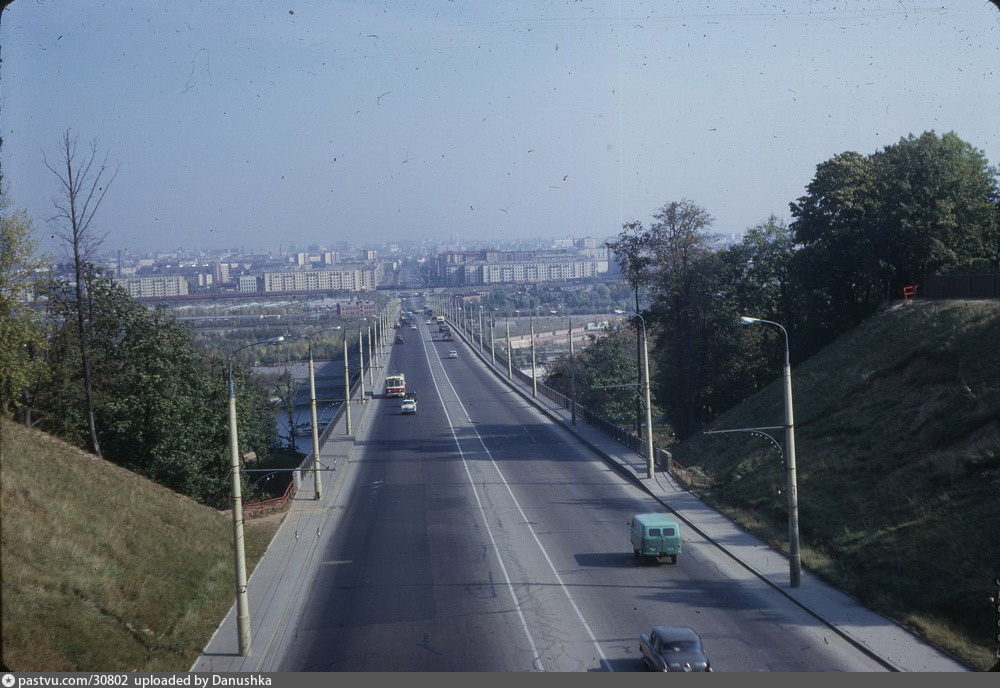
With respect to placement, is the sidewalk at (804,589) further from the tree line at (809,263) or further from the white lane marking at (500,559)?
the tree line at (809,263)

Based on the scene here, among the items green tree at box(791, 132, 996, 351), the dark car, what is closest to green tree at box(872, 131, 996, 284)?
green tree at box(791, 132, 996, 351)

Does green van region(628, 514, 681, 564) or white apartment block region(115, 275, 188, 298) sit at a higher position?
white apartment block region(115, 275, 188, 298)

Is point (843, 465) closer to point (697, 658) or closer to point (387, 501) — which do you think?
point (387, 501)

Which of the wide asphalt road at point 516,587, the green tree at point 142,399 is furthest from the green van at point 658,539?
the green tree at point 142,399

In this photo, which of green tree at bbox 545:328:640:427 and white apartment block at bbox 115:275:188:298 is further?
white apartment block at bbox 115:275:188:298

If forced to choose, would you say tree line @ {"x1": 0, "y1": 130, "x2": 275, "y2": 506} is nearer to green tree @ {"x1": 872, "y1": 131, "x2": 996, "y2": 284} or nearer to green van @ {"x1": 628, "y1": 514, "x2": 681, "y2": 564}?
green van @ {"x1": 628, "y1": 514, "x2": 681, "y2": 564}

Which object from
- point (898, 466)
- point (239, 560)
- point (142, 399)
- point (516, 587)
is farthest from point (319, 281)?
point (239, 560)

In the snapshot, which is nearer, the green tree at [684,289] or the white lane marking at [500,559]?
the white lane marking at [500,559]
